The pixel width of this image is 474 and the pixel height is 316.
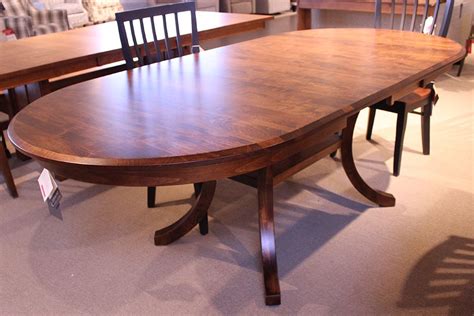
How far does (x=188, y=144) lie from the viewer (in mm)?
1171

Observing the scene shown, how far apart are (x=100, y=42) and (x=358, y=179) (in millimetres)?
1679

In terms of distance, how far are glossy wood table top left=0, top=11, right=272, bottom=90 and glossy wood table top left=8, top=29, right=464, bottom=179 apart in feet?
2.22

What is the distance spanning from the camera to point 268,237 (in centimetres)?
168

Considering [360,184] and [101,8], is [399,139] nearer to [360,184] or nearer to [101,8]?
[360,184]

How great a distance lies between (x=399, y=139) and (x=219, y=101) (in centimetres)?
125

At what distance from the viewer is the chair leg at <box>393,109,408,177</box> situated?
2.32 m

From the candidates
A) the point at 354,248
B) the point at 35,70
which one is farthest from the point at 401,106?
the point at 35,70

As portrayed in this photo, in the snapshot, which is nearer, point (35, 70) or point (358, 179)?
point (358, 179)

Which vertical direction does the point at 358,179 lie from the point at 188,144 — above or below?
below

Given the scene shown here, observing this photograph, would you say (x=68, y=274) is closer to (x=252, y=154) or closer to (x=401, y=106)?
(x=252, y=154)

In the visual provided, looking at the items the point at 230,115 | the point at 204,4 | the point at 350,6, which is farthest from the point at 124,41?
the point at 204,4

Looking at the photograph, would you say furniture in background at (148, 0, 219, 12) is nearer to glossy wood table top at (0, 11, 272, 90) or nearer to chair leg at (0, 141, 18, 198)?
glossy wood table top at (0, 11, 272, 90)

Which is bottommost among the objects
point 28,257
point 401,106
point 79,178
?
point 28,257

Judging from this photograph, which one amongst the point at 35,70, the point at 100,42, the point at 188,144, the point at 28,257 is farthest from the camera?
the point at 100,42
